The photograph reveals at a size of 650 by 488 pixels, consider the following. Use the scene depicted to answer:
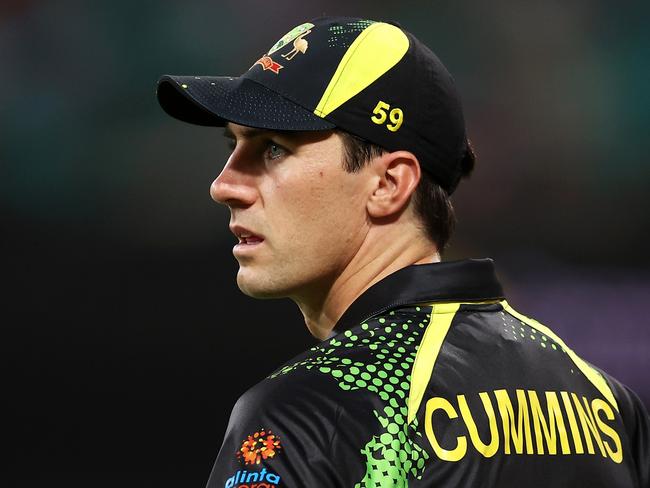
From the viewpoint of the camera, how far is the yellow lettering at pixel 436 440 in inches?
51.1

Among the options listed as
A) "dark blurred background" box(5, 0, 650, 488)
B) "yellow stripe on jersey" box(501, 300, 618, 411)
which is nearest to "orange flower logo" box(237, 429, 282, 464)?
"yellow stripe on jersey" box(501, 300, 618, 411)

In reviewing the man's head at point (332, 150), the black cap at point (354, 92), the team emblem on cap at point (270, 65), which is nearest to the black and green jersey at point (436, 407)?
the man's head at point (332, 150)

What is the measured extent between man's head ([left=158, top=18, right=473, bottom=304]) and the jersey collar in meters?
0.09

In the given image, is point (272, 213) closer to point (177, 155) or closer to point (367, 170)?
point (367, 170)

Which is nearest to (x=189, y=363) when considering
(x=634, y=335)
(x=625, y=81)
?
(x=634, y=335)

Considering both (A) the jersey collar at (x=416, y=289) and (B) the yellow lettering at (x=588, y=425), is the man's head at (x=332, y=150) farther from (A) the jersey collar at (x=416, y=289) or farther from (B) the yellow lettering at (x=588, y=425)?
(B) the yellow lettering at (x=588, y=425)

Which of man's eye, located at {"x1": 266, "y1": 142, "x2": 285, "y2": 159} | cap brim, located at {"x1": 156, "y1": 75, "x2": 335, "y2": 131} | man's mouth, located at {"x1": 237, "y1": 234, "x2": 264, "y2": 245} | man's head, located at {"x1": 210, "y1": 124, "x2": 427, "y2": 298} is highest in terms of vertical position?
cap brim, located at {"x1": 156, "y1": 75, "x2": 335, "y2": 131}

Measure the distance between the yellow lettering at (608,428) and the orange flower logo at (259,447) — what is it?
Answer: 1.81 ft

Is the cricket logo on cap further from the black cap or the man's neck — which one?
the man's neck

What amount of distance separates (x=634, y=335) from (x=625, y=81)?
1150 millimetres

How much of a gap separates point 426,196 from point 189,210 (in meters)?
2.89

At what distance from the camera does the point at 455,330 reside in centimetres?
147

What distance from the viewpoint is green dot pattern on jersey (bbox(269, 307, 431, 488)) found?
1.25m

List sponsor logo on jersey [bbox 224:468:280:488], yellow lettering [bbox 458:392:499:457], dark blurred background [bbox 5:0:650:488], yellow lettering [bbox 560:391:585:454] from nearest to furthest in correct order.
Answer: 1. sponsor logo on jersey [bbox 224:468:280:488]
2. yellow lettering [bbox 458:392:499:457]
3. yellow lettering [bbox 560:391:585:454]
4. dark blurred background [bbox 5:0:650:488]
